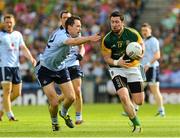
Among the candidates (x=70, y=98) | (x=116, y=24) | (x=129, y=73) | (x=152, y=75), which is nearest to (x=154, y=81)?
(x=152, y=75)

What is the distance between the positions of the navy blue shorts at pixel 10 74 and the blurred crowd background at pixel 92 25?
1143cm

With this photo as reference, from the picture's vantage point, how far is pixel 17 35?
18656mm

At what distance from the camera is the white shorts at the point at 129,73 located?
14766 mm

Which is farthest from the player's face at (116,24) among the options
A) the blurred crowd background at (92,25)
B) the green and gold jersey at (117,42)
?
the blurred crowd background at (92,25)

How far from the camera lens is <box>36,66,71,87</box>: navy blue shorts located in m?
14.6

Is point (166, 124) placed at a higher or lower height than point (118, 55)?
lower

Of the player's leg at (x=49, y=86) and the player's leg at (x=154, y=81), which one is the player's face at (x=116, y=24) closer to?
the player's leg at (x=49, y=86)

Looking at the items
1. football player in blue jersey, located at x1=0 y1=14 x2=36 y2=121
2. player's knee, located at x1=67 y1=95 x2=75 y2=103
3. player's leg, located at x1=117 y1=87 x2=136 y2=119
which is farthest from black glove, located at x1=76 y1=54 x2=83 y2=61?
player's leg, located at x1=117 y1=87 x2=136 y2=119

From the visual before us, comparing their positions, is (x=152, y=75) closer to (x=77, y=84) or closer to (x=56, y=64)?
(x=77, y=84)

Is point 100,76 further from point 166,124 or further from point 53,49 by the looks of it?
point 53,49

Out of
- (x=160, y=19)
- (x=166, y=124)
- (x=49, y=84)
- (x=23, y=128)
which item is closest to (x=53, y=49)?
(x=49, y=84)

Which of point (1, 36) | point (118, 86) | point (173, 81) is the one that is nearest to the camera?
point (118, 86)

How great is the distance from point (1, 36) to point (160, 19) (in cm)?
1699

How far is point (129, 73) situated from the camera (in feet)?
49.0
